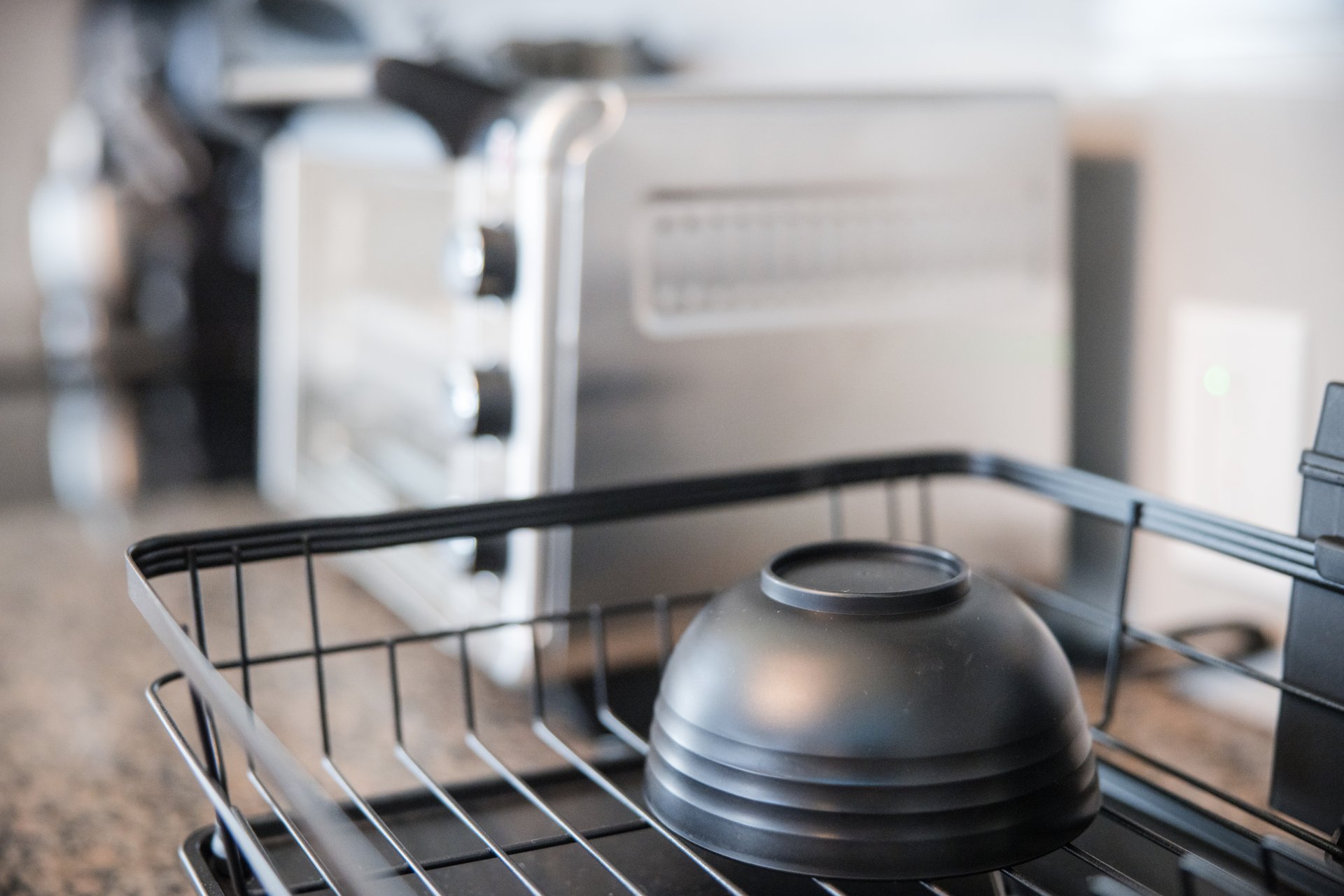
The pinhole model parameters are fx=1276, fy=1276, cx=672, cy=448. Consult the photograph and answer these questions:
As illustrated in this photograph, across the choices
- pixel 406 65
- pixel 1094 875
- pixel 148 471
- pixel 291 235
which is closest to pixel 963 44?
pixel 406 65

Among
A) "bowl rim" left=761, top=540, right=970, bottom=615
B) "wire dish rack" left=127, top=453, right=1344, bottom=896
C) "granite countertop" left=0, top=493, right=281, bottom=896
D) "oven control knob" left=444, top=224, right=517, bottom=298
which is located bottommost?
"granite countertop" left=0, top=493, right=281, bottom=896

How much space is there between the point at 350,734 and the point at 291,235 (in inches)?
18.1

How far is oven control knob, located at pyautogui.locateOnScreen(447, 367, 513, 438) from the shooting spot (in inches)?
24.4

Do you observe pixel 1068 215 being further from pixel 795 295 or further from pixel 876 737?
pixel 876 737

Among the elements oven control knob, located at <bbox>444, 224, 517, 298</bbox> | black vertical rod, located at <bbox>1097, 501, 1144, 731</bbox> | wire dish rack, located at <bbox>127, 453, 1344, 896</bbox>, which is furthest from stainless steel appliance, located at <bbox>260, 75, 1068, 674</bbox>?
black vertical rod, located at <bbox>1097, 501, 1144, 731</bbox>

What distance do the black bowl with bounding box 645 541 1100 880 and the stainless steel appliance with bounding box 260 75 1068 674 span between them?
0.30m

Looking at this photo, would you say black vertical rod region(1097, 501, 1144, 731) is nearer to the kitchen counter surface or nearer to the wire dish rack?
the wire dish rack

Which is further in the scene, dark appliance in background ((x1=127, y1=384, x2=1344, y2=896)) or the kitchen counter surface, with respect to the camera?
the kitchen counter surface

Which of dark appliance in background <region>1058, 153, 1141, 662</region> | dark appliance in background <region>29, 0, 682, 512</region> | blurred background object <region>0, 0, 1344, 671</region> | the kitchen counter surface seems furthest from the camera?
dark appliance in background <region>29, 0, 682, 512</region>

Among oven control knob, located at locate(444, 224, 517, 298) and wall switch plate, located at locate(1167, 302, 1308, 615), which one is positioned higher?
oven control knob, located at locate(444, 224, 517, 298)

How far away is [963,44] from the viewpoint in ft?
2.76

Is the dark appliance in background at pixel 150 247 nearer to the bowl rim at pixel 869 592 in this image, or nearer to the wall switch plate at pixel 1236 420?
the wall switch plate at pixel 1236 420

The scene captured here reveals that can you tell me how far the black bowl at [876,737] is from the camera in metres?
0.31

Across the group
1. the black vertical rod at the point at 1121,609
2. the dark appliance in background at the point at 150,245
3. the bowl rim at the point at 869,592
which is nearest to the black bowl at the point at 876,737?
the bowl rim at the point at 869,592
